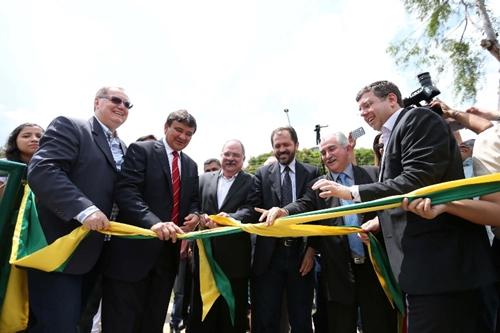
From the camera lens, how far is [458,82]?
11.4 meters

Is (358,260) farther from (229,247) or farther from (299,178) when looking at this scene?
(229,247)

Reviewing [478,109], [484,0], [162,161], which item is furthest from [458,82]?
[162,161]

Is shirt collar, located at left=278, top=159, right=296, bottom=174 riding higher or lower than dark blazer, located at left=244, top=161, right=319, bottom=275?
higher

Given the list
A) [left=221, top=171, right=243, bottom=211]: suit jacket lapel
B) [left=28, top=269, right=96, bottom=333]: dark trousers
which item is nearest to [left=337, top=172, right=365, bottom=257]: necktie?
[left=221, top=171, right=243, bottom=211]: suit jacket lapel

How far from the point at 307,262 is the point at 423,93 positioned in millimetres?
1900

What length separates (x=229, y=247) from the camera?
3646 millimetres

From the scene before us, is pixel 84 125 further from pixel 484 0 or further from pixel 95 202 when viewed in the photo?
pixel 484 0

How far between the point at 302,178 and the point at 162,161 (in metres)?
1.54

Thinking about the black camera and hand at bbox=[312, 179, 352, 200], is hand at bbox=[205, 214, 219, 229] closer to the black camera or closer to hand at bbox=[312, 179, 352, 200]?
hand at bbox=[312, 179, 352, 200]

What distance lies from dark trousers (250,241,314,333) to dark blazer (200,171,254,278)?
0.26 meters

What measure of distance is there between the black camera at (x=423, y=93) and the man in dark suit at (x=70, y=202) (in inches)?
97.7

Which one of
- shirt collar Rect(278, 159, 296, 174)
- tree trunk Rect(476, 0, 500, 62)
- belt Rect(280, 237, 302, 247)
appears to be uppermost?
tree trunk Rect(476, 0, 500, 62)

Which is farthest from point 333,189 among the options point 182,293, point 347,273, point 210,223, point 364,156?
point 364,156

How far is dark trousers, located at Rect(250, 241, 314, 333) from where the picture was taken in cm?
358
